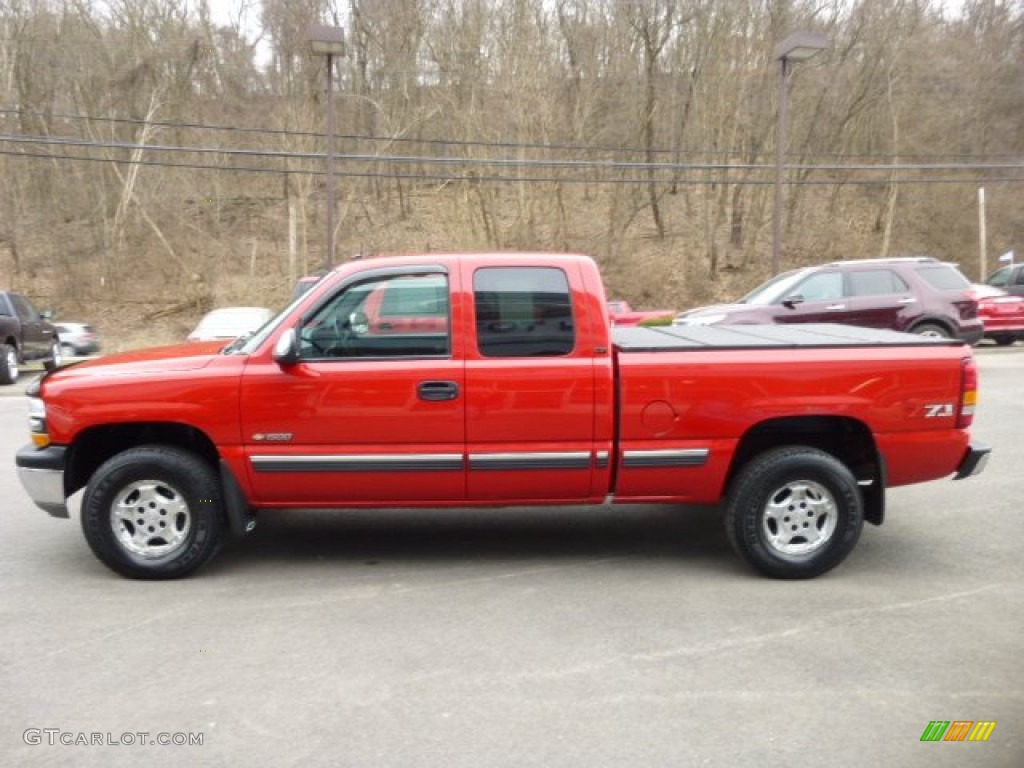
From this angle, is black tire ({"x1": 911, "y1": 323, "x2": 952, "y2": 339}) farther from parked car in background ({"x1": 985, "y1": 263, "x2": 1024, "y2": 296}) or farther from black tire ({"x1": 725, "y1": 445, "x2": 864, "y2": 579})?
black tire ({"x1": 725, "y1": 445, "x2": 864, "y2": 579})

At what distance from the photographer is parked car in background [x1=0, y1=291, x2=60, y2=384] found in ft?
49.9

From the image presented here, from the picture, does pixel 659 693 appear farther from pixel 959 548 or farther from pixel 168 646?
pixel 959 548

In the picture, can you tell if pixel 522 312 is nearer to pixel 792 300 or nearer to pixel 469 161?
pixel 792 300

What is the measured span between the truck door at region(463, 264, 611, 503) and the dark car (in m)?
8.99

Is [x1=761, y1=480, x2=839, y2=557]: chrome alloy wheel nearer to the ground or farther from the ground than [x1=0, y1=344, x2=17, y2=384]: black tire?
nearer to the ground

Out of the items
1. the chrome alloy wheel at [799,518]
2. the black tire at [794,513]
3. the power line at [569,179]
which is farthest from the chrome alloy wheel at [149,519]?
the power line at [569,179]

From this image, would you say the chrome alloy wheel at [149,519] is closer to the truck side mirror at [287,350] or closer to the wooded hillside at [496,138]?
the truck side mirror at [287,350]

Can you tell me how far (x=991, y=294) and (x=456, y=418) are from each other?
1767cm

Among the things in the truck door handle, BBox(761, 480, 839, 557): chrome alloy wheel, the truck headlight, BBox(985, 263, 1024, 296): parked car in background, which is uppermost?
BBox(985, 263, 1024, 296): parked car in background

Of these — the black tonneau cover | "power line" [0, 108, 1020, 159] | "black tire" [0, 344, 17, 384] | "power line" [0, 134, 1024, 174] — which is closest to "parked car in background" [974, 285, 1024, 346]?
"power line" [0, 134, 1024, 174]

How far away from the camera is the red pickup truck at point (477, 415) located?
4.79 meters

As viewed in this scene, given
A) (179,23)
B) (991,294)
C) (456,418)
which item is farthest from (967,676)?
(179,23)

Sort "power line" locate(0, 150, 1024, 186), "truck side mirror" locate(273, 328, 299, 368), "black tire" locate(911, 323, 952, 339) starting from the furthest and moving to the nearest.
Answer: "power line" locate(0, 150, 1024, 186), "black tire" locate(911, 323, 952, 339), "truck side mirror" locate(273, 328, 299, 368)

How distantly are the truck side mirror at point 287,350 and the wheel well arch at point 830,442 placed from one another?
2628 millimetres
